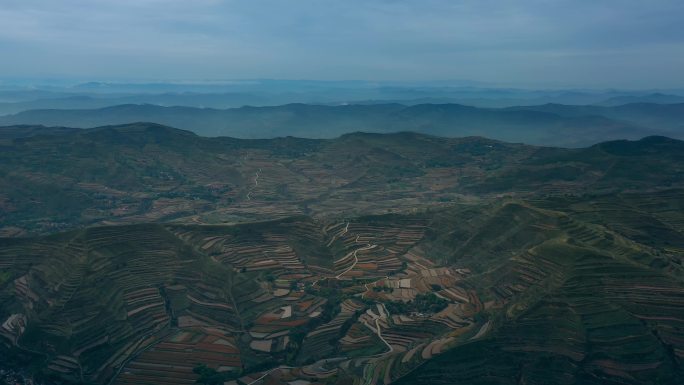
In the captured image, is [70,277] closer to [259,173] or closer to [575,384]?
[575,384]

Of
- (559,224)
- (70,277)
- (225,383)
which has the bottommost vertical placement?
(225,383)

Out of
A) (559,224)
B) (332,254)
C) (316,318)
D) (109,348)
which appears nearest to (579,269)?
(559,224)

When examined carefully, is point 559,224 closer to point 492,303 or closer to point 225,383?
point 492,303

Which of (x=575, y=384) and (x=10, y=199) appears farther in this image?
(x=10, y=199)

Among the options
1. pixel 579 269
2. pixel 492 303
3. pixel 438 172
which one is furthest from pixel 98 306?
pixel 438 172

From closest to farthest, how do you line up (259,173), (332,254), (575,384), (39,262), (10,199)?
(575,384)
(39,262)
(332,254)
(10,199)
(259,173)

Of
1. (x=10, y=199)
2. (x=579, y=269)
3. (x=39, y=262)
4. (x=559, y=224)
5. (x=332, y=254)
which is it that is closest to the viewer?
(x=579, y=269)

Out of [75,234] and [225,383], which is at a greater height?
[75,234]

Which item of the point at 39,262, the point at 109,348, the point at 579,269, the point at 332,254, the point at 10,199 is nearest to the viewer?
the point at 109,348

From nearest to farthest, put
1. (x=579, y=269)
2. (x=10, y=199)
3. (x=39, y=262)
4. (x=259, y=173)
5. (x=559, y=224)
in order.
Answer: (x=579, y=269) → (x=39, y=262) → (x=559, y=224) → (x=10, y=199) → (x=259, y=173)
